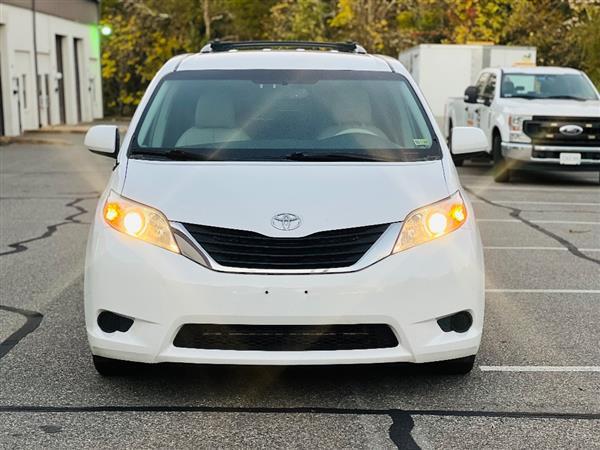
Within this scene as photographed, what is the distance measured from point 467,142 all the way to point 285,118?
3.90 feet

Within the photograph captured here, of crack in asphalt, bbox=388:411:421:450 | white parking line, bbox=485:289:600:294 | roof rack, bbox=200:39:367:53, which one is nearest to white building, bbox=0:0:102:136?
roof rack, bbox=200:39:367:53

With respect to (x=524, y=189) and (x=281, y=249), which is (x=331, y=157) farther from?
(x=524, y=189)

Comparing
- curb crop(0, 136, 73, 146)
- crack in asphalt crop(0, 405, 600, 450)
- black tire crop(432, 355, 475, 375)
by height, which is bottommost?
curb crop(0, 136, 73, 146)

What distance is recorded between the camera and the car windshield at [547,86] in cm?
1695

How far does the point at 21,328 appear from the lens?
6234 mm

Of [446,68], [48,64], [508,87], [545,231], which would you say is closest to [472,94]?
[508,87]

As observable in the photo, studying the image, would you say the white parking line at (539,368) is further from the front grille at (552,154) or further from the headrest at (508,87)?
the headrest at (508,87)

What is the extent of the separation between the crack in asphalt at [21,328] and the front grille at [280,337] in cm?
164

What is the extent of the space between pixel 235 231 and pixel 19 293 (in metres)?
3.37

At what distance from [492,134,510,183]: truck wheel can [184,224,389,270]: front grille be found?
12.2 metres

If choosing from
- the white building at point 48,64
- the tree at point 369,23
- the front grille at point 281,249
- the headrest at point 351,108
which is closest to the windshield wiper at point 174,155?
the front grille at point 281,249

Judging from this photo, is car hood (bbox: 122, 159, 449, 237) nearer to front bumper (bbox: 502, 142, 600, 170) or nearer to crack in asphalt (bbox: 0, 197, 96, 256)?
crack in asphalt (bbox: 0, 197, 96, 256)

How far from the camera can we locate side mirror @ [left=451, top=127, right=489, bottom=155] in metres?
6.03

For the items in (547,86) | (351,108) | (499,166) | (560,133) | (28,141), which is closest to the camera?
(351,108)
